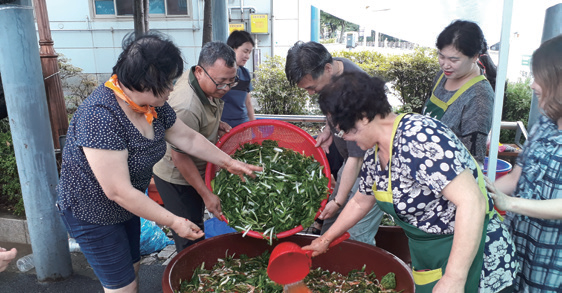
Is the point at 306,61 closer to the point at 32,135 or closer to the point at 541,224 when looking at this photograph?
the point at 541,224

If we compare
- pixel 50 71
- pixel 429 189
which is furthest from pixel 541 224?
pixel 50 71

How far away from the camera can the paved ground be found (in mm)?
3178

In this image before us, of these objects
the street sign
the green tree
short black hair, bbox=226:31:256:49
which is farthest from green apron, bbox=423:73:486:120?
the green tree

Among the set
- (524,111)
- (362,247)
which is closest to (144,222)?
(362,247)

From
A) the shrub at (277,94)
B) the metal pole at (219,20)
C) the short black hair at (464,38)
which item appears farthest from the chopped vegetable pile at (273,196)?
the shrub at (277,94)

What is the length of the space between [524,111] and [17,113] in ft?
21.1

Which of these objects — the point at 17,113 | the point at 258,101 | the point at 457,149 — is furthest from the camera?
the point at 258,101

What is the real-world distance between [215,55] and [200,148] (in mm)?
559

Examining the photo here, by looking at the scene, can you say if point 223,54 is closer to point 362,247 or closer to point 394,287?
point 362,247

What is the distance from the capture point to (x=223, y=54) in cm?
240

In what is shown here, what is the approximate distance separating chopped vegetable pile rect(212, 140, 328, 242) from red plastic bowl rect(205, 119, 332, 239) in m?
0.07

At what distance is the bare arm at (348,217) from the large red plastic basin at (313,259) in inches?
11.6

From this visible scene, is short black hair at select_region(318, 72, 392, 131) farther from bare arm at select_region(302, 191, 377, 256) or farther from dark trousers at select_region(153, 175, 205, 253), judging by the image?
dark trousers at select_region(153, 175, 205, 253)

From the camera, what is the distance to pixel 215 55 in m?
2.40
